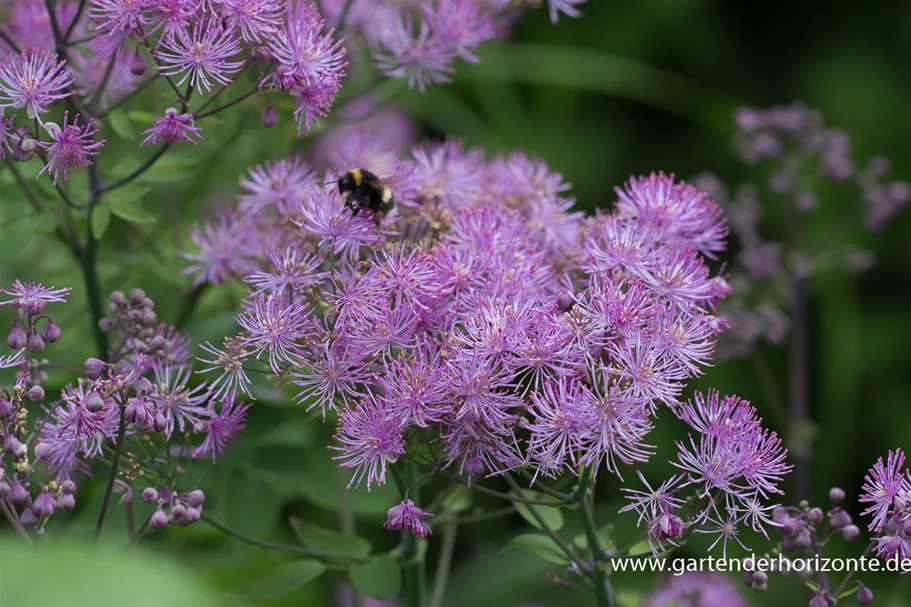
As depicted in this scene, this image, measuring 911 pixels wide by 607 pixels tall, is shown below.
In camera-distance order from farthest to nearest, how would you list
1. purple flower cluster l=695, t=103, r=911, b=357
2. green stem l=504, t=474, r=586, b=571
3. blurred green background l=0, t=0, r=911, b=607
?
blurred green background l=0, t=0, r=911, b=607 → purple flower cluster l=695, t=103, r=911, b=357 → green stem l=504, t=474, r=586, b=571

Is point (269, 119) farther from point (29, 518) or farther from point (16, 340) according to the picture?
point (29, 518)

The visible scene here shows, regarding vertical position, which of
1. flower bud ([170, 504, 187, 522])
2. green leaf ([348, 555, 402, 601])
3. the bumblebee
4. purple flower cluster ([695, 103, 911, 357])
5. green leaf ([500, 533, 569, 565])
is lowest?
flower bud ([170, 504, 187, 522])

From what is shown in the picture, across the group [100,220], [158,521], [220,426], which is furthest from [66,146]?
[158,521]

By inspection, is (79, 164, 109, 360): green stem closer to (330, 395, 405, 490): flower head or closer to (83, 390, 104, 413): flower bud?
(83, 390, 104, 413): flower bud

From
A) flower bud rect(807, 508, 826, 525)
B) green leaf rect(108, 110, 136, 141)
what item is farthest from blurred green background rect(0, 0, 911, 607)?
flower bud rect(807, 508, 826, 525)

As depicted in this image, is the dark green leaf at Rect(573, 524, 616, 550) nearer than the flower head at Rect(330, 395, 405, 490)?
No

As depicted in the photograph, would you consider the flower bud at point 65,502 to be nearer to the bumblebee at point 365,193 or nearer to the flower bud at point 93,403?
the flower bud at point 93,403

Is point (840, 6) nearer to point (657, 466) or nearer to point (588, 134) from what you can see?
point (588, 134)
